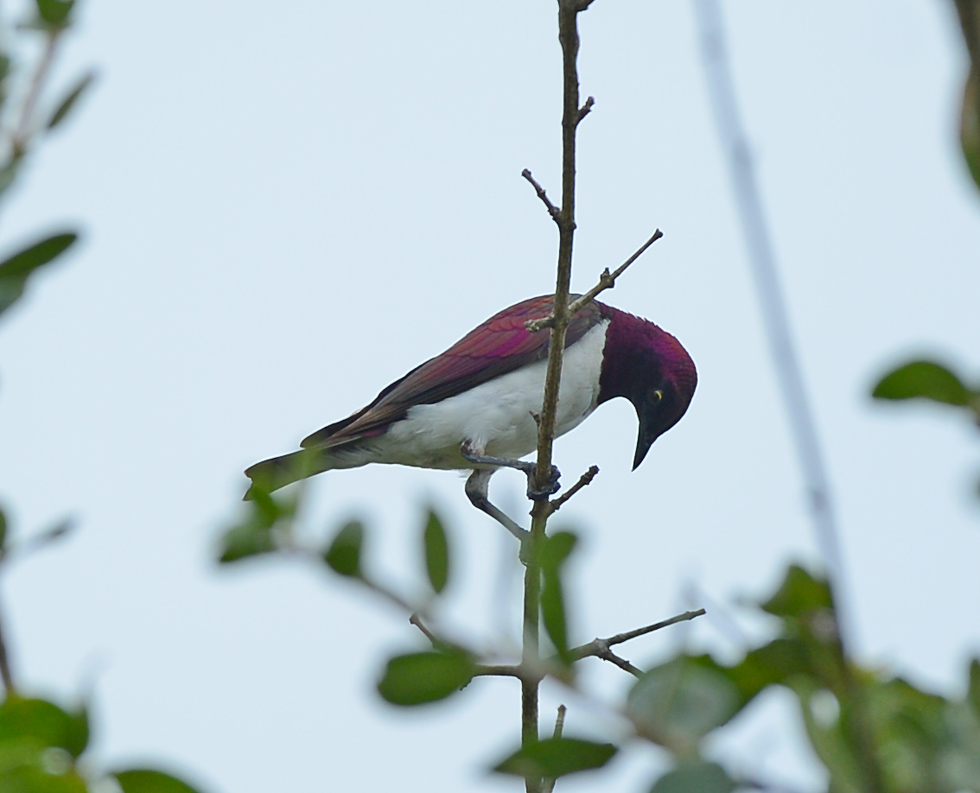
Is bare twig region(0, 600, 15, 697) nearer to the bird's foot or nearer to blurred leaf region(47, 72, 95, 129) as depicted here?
blurred leaf region(47, 72, 95, 129)

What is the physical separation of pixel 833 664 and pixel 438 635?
0.47m

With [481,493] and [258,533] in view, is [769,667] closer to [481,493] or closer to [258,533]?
[258,533]

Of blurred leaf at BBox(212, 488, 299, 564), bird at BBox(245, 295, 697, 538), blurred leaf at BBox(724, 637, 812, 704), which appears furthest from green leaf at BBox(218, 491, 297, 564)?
bird at BBox(245, 295, 697, 538)

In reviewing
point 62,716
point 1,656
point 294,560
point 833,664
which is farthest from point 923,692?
point 1,656

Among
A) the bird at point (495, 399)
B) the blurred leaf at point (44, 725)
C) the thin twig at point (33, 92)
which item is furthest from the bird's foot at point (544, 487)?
the blurred leaf at point (44, 725)

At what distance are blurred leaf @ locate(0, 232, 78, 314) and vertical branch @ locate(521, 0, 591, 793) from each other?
87cm

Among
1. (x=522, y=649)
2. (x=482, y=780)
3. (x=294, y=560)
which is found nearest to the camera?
(x=482, y=780)

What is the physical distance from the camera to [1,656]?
5.25 feet

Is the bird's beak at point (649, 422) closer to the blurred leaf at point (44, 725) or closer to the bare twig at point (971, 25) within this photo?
the blurred leaf at point (44, 725)

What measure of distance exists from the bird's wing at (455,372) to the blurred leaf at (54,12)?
13.9 feet

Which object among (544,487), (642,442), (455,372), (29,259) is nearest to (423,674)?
(29,259)

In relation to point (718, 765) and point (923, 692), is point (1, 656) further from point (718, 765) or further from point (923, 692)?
point (923, 692)

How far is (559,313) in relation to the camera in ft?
13.8

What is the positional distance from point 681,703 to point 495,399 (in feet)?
18.0
